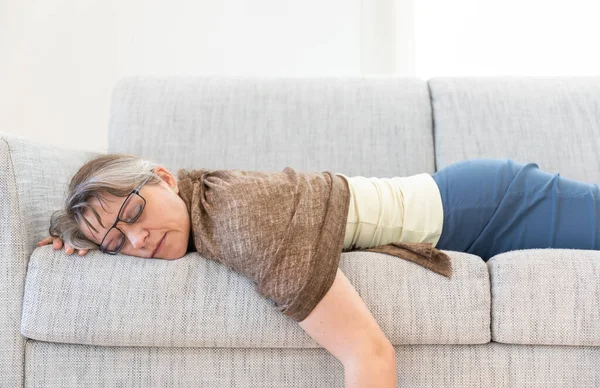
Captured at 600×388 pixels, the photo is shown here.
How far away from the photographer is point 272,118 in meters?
1.99

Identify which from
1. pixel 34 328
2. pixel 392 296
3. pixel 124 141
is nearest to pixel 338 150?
pixel 124 141

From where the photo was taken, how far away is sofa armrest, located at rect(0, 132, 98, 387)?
122cm

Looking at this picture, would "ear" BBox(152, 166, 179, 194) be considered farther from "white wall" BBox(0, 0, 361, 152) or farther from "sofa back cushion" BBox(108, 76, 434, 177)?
"white wall" BBox(0, 0, 361, 152)

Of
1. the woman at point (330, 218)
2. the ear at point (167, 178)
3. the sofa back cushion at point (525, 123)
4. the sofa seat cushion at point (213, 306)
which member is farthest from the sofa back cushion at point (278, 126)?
the sofa seat cushion at point (213, 306)

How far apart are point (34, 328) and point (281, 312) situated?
49 centimetres

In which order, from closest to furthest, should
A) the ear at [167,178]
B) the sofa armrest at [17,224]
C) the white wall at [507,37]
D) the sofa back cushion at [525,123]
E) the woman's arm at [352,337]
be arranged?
1. the woman's arm at [352,337]
2. the sofa armrest at [17,224]
3. the ear at [167,178]
4. the sofa back cushion at [525,123]
5. the white wall at [507,37]

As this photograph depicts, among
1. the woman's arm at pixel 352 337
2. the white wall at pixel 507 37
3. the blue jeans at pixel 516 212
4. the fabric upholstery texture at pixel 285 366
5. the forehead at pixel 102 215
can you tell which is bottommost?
the fabric upholstery texture at pixel 285 366

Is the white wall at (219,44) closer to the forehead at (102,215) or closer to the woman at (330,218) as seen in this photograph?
the woman at (330,218)

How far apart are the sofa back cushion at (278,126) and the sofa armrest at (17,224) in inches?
23.6

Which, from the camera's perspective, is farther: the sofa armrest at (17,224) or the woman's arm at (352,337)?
the sofa armrest at (17,224)

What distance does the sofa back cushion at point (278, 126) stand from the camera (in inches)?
76.9

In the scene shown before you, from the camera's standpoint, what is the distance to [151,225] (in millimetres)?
1259

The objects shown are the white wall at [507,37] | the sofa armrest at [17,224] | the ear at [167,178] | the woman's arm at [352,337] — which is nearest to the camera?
the woman's arm at [352,337]

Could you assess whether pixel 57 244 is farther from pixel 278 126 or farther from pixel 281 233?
pixel 278 126
